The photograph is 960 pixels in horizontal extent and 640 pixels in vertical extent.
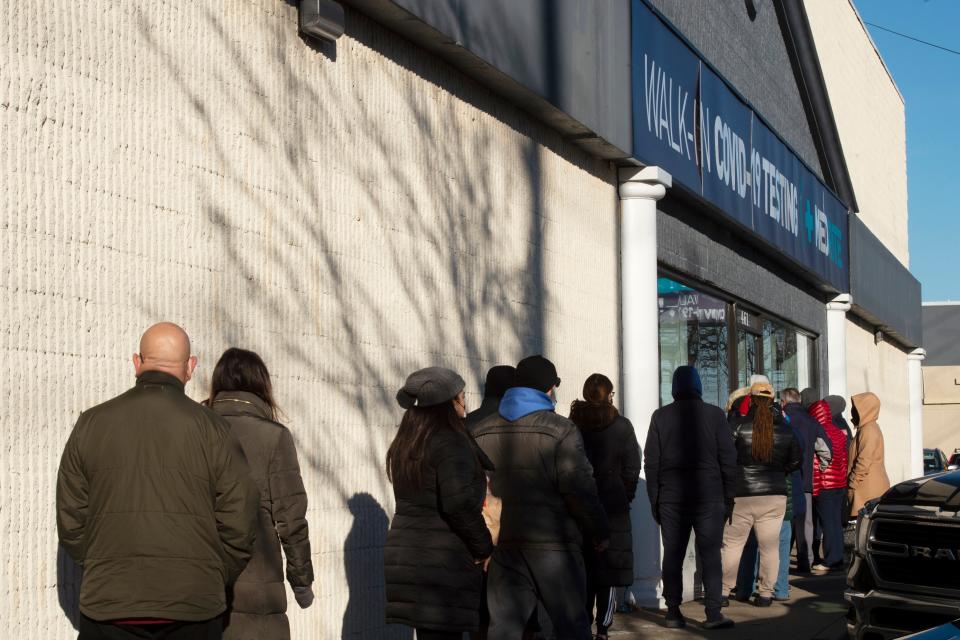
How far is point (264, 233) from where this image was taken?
621 centimetres

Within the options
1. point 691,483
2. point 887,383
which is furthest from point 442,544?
point 887,383

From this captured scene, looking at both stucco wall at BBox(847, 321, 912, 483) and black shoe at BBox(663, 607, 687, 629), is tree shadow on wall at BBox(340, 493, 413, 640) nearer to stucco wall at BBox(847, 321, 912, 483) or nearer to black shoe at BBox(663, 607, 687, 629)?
black shoe at BBox(663, 607, 687, 629)

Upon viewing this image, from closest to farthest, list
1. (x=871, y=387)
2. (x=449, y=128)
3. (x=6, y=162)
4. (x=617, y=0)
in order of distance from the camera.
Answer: (x=6, y=162) → (x=449, y=128) → (x=617, y=0) → (x=871, y=387)

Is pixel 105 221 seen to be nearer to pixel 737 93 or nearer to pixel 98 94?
pixel 98 94

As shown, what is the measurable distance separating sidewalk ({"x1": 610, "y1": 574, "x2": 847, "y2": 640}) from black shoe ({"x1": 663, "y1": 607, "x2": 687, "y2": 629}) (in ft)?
0.18

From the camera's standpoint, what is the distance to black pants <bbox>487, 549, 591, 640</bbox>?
629 cm

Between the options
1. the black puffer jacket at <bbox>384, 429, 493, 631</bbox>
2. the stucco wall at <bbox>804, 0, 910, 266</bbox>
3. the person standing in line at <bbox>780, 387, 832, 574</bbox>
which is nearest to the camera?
the black puffer jacket at <bbox>384, 429, 493, 631</bbox>

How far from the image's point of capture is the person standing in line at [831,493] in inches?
531

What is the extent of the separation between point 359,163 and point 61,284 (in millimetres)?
2428

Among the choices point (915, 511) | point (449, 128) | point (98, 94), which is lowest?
point (915, 511)

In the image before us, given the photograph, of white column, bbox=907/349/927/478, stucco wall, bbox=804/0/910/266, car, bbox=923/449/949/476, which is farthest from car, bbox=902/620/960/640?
car, bbox=923/449/949/476

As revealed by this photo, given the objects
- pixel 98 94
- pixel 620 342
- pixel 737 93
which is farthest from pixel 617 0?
pixel 98 94

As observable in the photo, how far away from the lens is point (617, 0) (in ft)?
33.9

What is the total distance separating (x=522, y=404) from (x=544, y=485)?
40cm
